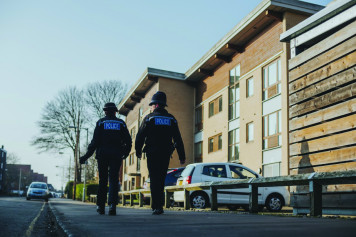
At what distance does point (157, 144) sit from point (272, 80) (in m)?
18.4

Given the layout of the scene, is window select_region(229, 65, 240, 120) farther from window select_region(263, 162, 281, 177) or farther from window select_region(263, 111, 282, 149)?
window select_region(263, 162, 281, 177)

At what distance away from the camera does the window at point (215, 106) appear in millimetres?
32594

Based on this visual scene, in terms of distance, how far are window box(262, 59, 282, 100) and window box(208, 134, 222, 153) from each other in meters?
7.25

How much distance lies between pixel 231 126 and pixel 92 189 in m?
18.9

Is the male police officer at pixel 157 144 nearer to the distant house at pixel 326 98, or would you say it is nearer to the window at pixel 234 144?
the distant house at pixel 326 98

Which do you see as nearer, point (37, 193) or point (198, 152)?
point (37, 193)

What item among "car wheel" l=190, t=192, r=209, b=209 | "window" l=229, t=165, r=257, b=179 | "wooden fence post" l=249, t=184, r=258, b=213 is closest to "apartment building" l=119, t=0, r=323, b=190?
"window" l=229, t=165, r=257, b=179

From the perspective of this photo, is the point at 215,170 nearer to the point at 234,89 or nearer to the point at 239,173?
the point at 239,173

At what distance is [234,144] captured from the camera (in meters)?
29.4

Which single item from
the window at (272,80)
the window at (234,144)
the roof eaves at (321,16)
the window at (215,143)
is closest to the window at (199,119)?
the window at (215,143)

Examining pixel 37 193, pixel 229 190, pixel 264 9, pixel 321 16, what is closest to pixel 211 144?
pixel 264 9

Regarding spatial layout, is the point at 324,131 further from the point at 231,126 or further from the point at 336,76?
the point at 231,126

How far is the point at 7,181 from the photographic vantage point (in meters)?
116

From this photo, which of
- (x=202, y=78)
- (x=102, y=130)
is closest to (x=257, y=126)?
(x=202, y=78)
